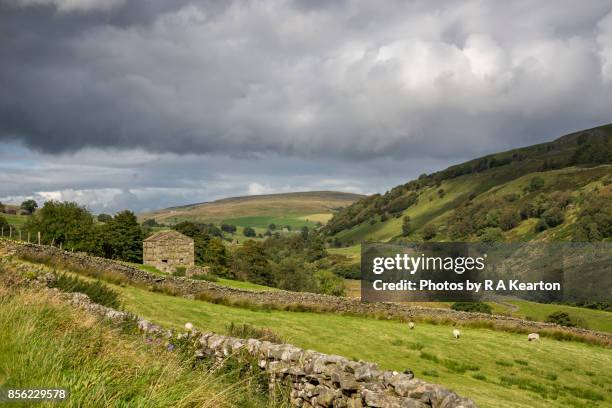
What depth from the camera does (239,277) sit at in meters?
87.6

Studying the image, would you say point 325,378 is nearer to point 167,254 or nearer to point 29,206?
point 167,254

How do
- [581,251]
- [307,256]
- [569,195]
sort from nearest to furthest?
[581,251] < [307,256] < [569,195]

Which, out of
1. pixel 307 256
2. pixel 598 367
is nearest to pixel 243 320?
pixel 598 367

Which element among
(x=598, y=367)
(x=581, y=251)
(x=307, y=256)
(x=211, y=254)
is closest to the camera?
(x=598, y=367)

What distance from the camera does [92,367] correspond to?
6516mm

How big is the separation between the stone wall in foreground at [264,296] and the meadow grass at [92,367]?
17.9 m

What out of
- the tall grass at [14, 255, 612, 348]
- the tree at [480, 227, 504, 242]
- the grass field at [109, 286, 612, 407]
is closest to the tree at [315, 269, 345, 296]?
the tall grass at [14, 255, 612, 348]

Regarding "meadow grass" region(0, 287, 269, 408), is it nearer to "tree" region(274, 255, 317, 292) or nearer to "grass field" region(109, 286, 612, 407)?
"grass field" region(109, 286, 612, 407)

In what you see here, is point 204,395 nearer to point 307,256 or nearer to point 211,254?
point 211,254

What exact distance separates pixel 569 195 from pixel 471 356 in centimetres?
20151

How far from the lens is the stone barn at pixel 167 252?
191ft

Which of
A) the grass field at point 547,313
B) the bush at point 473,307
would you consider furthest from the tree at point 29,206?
the bush at point 473,307

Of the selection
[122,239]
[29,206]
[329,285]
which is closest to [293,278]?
[329,285]

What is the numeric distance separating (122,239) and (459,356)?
62651 mm
